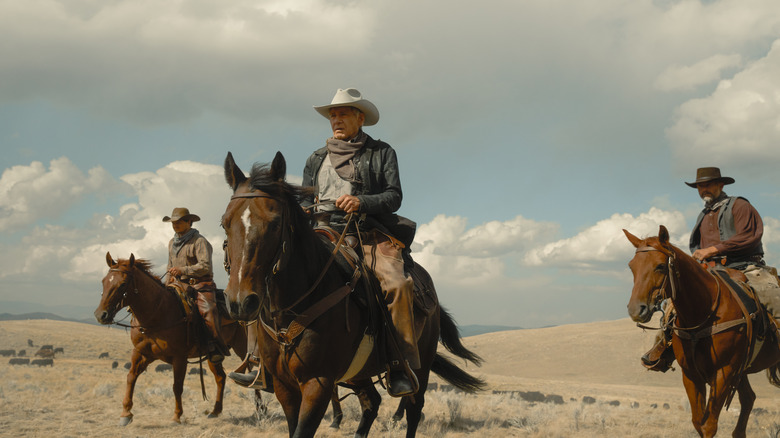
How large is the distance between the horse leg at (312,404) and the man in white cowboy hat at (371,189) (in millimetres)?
1048

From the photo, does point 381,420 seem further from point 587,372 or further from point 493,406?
point 587,372

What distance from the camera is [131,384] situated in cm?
1045

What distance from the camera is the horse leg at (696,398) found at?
6906 millimetres

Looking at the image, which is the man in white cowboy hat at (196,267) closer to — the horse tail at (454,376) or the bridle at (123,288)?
the bridle at (123,288)

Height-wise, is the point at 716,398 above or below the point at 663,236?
below

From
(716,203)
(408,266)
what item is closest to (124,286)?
(408,266)

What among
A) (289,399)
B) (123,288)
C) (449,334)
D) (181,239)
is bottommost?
(289,399)

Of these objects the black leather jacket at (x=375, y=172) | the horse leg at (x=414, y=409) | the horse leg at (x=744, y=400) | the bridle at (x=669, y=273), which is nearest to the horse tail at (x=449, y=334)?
the horse leg at (x=414, y=409)

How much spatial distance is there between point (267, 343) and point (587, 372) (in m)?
45.9

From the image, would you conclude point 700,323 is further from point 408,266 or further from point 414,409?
point 408,266

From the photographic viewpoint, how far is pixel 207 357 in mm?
11195

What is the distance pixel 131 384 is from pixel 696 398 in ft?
29.2

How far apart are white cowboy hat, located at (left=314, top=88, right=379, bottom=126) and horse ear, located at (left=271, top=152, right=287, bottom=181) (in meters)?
1.63

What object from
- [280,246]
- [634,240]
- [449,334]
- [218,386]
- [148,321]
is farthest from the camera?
[218,386]
